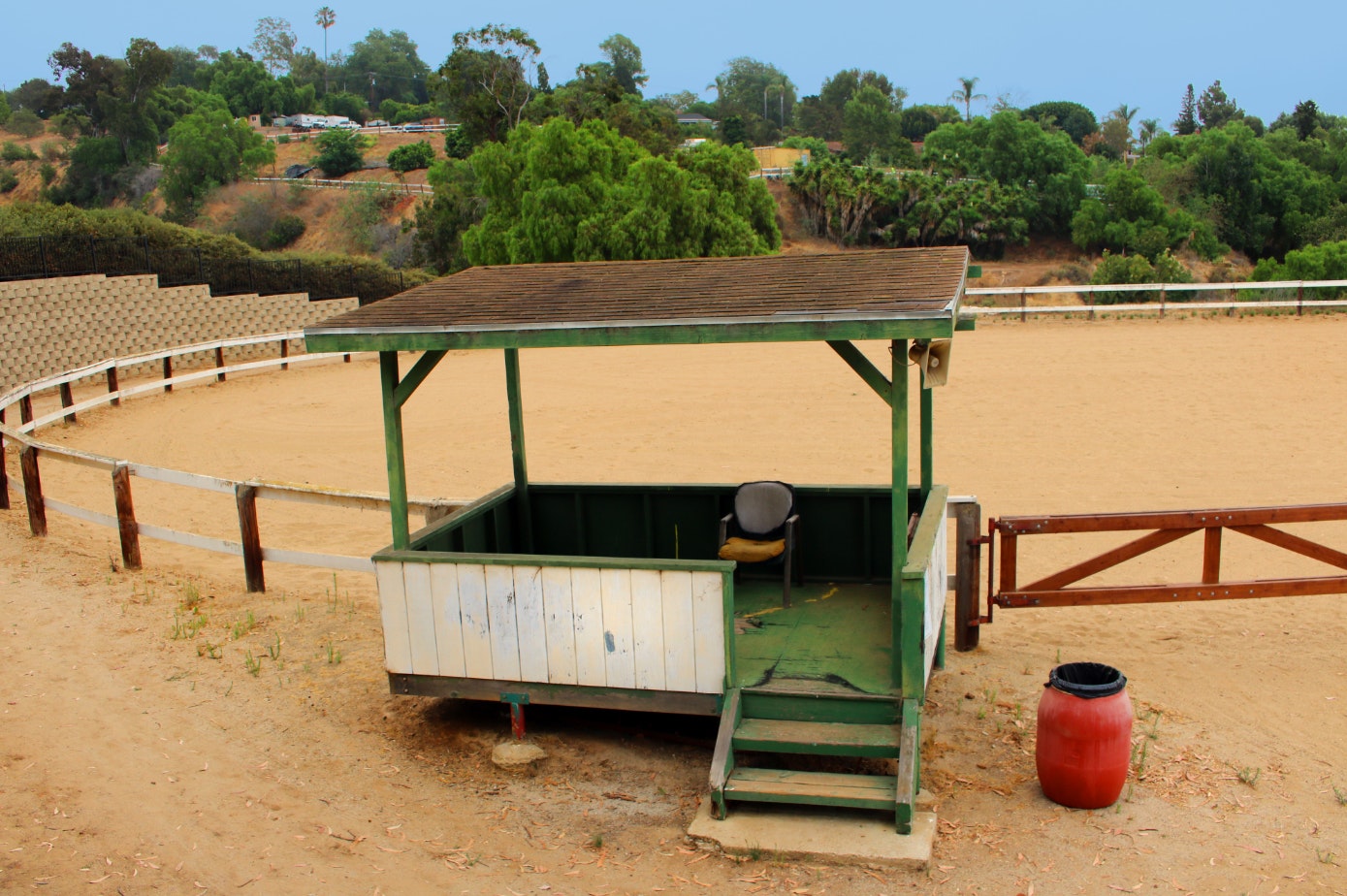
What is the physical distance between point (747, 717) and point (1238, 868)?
231 cm

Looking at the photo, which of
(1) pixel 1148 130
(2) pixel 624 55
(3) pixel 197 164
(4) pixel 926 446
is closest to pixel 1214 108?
(1) pixel 1148 130

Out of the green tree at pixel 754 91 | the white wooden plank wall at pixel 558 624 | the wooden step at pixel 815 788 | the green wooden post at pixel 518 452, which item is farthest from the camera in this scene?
the green tree at pixel 754 91

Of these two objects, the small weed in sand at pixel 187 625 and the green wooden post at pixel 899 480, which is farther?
the small weed in sand at pixel 187 625

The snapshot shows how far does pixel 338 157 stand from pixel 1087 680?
262 feet

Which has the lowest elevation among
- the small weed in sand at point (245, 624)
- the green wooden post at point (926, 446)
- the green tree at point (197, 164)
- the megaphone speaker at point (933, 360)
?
the small weed in sand at point (245, 624)

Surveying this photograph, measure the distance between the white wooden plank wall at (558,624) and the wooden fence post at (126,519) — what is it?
413cm

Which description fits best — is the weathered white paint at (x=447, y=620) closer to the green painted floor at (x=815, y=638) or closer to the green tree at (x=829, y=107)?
the green painted floor at (x=815, y=638)

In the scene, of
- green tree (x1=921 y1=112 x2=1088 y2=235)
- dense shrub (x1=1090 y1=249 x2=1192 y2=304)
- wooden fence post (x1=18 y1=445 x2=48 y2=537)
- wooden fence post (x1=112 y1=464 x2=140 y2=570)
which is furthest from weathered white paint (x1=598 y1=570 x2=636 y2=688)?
green tree (x1=921 y1=112 x2=1088 y2=235)

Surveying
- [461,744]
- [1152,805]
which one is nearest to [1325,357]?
[1152,805]

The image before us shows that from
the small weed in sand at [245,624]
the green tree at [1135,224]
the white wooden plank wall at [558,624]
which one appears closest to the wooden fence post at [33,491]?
the small weed in sand at [245,624]

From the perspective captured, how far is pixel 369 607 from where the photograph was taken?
8.91m

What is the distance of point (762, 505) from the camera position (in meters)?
7.68

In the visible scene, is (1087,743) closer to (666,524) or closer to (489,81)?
(666,524)

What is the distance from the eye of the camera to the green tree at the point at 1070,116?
386ft
